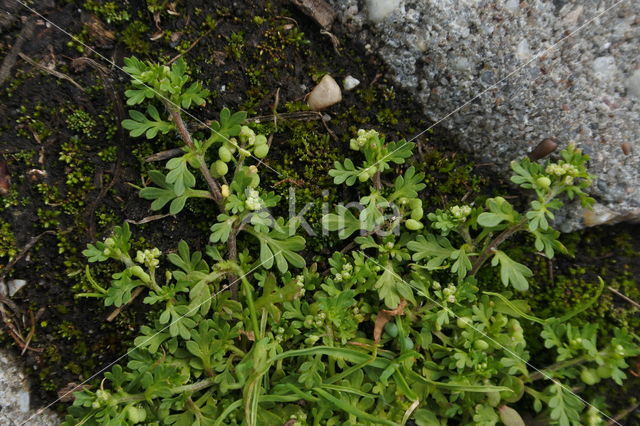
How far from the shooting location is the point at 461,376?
271 centimetres

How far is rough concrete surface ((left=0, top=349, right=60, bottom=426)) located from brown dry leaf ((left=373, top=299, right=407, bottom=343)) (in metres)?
2.00

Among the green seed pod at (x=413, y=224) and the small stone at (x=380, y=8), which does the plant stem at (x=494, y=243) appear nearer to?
the green seed pod at (x=413, y=224)

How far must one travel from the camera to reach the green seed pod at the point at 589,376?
2.71 m

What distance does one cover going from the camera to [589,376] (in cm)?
271

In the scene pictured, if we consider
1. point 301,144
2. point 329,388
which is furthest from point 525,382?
point 301,144

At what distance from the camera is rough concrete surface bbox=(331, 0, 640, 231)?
9.37 feet

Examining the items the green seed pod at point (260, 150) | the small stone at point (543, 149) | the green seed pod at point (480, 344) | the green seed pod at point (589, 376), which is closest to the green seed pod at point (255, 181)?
the green seed pod at point (260, 150)

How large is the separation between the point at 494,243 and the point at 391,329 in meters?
0.81

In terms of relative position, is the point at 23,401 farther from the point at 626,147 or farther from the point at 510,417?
the point at 626,147

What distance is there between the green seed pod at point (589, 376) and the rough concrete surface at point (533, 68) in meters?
0.87

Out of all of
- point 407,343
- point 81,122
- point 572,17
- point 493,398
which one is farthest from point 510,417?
point 81,122

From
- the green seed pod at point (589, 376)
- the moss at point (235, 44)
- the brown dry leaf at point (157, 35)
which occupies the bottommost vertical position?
the green seed pod at point (589, 376)

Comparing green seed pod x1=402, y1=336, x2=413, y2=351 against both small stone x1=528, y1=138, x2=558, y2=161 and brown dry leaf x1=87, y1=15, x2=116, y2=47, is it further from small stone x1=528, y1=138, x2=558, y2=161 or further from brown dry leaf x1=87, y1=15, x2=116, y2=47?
brown dry leaf x1=87, y1=15, x2=116, y2=47

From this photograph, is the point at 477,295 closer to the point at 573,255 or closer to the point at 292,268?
the point at 573,255
